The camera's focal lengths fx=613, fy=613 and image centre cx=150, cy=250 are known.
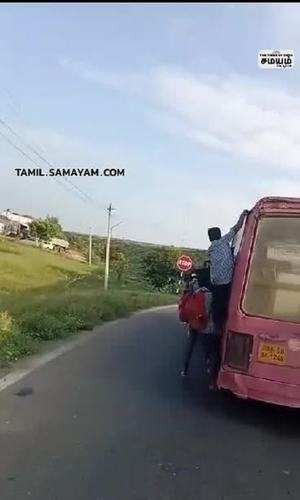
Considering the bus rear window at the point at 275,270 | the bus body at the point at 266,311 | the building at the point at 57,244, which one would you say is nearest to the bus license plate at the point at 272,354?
A: the bus body at the point at 266,311

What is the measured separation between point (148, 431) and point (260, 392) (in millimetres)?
1247

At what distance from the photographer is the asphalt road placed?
4641 mm

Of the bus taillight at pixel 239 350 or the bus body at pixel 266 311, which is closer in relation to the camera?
the bus body at pixel 266 311

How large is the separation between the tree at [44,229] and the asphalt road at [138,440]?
80694 millimetres

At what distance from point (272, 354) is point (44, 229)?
84.5 m

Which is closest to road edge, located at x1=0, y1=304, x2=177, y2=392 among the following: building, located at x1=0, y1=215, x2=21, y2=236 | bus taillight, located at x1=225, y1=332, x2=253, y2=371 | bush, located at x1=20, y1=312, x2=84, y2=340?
bush, located at x1=20, y1=312, x2=84, y2=340

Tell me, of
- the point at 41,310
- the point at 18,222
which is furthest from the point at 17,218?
the point at 41,310

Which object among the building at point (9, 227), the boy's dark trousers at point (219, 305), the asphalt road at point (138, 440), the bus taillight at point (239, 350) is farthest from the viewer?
the building at point (9, 227)

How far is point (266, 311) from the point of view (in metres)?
6.59

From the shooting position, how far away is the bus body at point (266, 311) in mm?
6355

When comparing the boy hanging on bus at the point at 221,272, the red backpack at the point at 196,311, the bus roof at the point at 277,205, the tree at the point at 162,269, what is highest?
the bus roof at the point at 277,205

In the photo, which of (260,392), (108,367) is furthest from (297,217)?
(108,367)

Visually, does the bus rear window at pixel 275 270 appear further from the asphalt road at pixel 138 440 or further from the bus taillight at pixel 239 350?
the asphalt road at pixel 138 440

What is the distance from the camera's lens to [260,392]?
21.2 ft
